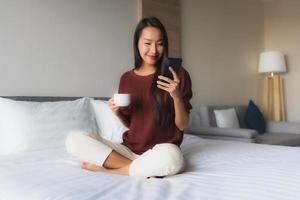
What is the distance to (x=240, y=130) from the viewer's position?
10.3 feet

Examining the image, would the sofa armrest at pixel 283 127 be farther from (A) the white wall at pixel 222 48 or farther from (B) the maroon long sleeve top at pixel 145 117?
(B) the maroon long sleeve top at pixel 145 117

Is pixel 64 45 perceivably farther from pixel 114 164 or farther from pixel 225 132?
pixel 225 132

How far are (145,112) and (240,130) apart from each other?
1.67 metres

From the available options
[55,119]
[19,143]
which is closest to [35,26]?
[55,119]

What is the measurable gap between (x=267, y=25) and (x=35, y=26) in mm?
3667

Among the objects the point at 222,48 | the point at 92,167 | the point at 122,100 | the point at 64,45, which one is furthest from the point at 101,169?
the point at 222,48

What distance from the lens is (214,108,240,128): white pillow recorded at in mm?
3760

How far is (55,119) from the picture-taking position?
217cm

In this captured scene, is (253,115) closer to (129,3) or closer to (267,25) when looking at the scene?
(267,25)

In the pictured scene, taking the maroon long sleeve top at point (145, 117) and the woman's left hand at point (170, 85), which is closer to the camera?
the woman's left hand at point (170, 85)

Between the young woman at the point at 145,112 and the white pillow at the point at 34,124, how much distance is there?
0.52 metres

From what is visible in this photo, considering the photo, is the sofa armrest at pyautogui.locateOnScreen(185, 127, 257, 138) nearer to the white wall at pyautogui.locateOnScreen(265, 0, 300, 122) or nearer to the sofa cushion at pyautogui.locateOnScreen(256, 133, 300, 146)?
the sofa cushion at pyautogui.locateOnScreen(256, 133, 300, 146)

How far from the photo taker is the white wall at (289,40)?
4.73m

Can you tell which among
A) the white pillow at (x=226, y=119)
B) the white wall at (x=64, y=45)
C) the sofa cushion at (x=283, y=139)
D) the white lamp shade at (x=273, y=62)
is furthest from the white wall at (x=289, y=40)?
the white wall at (x=64, y=45)
